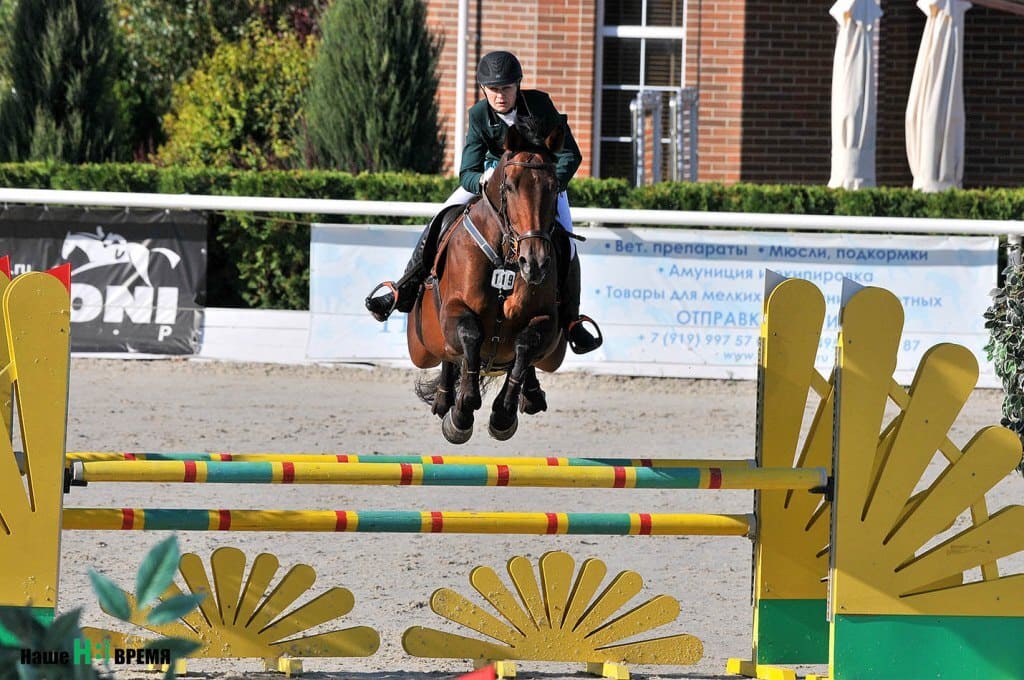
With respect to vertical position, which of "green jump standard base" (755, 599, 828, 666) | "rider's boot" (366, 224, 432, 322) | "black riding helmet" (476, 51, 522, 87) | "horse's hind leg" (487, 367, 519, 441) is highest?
"black riding helmet" (476, 51, 522, 87)

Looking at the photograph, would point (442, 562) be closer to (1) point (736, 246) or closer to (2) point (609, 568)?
(2) point (609, 568)

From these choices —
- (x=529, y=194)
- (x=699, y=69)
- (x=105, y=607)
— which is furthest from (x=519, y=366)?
(x=699, y=69)

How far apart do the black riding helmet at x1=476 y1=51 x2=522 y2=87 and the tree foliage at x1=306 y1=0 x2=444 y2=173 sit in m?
7.84

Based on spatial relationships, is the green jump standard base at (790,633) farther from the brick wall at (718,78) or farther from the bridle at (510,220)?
the brick wall at (718,78)

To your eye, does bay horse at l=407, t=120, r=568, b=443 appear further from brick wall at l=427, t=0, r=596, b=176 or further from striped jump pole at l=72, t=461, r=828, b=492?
brick wall at l=427, t=0, r=596, b=176

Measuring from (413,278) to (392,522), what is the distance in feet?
6.28

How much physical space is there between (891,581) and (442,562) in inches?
103

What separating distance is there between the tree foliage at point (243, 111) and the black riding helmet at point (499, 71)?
1207 centimetres

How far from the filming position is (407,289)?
610 centimetres

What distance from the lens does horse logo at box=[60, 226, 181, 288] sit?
35.8 feet

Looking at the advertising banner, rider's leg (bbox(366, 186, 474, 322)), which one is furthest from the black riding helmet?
the advertising banner

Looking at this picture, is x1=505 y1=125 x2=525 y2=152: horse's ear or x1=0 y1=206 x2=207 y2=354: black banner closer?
x1=505 y1=125 x2=525 y2=152: horse's ear

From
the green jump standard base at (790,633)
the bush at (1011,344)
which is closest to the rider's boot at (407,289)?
the green jump standard base at (790,633)

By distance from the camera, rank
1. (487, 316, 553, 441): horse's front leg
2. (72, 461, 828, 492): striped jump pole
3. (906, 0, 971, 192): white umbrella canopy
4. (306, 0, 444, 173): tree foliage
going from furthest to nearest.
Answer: (306, 0, 444, 173): tree foliage → (906, 0, 971, 192): white umbrella canopy → (487, 316, 553, 441): horse's front leg → (72, 461, 828, 492): striped jump pole
